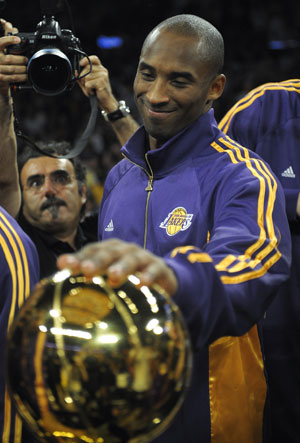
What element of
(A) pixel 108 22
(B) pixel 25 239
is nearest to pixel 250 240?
(B) pixel 25 239

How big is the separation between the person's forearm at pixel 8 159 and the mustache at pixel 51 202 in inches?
26.2

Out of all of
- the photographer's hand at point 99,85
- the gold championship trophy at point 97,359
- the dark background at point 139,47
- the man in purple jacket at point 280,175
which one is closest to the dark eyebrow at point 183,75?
the man in purple jacket at point 280,175

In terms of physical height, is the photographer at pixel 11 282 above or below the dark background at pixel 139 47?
above

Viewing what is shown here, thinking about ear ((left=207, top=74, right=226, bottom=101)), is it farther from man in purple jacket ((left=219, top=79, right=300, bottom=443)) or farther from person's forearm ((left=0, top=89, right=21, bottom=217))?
person's forearm ((left=0, top=89, right=21, bottom=217))

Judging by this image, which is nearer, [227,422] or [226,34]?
[227,422]

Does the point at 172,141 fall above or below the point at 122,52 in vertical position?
above

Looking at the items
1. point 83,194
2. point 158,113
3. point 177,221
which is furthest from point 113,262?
point 83,194

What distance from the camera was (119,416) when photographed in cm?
67

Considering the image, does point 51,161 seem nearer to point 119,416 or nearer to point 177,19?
point 177,19

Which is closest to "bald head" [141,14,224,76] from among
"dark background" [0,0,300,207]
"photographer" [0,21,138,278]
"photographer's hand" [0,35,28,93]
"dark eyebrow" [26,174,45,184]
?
"photographer's hand" [0,35,28,93]

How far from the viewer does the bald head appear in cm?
140

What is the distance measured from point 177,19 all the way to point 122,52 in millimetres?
7216

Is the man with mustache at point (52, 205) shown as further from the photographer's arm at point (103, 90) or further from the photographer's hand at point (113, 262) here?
the photographer's hand at point (113, 262)

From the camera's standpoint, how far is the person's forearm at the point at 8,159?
1813 mm
